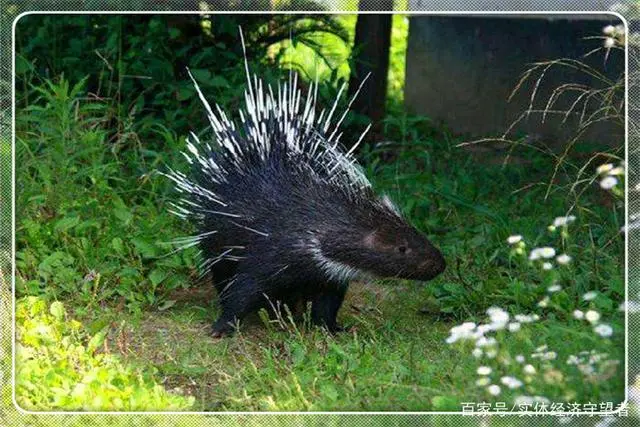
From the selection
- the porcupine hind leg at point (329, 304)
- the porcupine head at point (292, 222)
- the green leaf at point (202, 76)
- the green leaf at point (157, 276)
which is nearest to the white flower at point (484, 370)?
the porcupine head at point (292, 222)

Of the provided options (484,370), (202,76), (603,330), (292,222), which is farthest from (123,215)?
(603,330)

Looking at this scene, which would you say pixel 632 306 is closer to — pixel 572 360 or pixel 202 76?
pixel 572 360

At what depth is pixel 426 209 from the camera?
478 centimetres

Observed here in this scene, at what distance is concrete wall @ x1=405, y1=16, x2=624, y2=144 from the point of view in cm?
553

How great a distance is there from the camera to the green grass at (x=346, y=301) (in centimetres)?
288

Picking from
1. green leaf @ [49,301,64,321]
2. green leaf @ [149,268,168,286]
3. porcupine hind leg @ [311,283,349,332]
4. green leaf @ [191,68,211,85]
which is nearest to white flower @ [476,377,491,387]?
porcupine hind leg @ [311,283,349,332]

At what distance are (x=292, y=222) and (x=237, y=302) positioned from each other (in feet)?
1.08

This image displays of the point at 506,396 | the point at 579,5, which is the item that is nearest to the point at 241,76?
the point at 579,5

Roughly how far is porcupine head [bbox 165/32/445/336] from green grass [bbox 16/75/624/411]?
0.56ft

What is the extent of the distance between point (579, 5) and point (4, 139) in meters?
1.85

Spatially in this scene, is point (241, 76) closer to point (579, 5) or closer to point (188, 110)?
point (188, 110)

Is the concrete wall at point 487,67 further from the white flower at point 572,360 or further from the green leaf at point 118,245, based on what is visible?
the white flower at point 572,360

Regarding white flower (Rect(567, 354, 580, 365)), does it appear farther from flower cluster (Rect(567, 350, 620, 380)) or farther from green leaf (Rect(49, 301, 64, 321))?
green leaf (Rect(49, 301, 64, 321))

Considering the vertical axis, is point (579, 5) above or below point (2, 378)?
above
